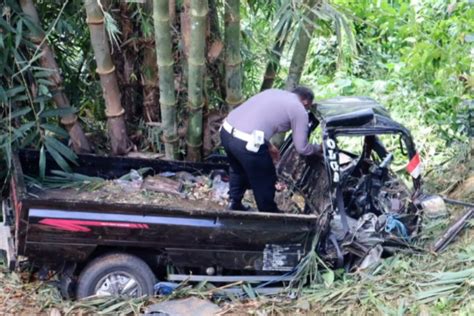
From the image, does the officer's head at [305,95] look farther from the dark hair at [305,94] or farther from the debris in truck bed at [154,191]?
the debris in truck bed at [154,191]

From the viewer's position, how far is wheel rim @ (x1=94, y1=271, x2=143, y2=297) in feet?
14.7

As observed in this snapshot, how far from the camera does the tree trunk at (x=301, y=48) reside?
5141 mm

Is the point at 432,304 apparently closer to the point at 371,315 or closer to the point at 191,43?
the point at 371,315

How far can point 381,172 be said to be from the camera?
5301mm

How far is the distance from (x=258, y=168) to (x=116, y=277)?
1.26m

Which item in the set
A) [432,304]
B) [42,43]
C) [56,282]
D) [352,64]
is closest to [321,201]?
[432,304]

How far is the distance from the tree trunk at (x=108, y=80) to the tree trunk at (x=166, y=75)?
1.27ft

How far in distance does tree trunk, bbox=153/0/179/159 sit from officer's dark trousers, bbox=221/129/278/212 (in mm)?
632

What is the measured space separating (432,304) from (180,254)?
161cm

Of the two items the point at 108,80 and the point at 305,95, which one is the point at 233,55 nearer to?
the point at 305,95

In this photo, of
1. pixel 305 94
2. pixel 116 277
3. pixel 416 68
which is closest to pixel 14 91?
pixel 116 277

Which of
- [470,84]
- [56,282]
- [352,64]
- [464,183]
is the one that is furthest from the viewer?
[352,64]

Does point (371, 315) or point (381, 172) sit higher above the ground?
point (381, 172)

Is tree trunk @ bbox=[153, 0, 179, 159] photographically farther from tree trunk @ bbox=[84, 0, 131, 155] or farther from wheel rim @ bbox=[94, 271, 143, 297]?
wheel rim @ bbox=[94, 271, 143, 297]
